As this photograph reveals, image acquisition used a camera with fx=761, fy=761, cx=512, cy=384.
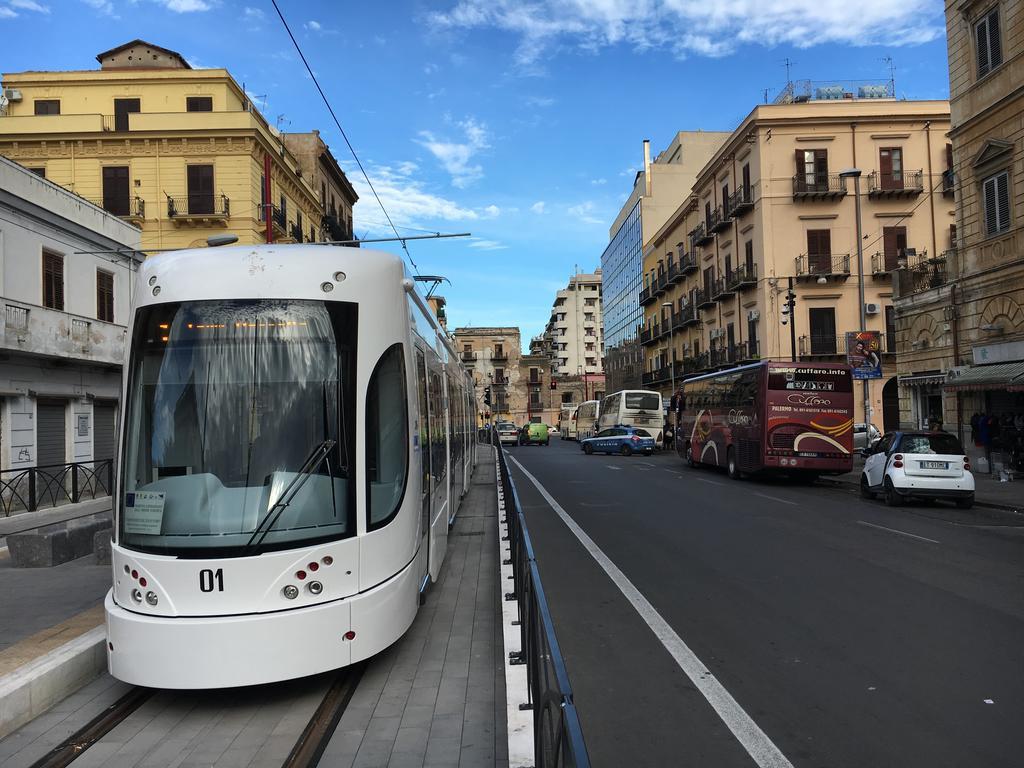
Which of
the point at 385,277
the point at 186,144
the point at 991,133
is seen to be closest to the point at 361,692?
the point at 385,277

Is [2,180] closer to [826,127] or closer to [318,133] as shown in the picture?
[318,133]

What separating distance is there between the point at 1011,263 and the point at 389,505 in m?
19.9

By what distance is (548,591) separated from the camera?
7.91 metres

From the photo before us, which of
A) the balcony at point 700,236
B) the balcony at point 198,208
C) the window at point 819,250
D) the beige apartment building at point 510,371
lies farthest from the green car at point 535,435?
the beige apartment building at point 510,371

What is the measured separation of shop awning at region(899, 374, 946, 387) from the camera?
23.3m

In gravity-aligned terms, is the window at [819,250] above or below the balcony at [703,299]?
above

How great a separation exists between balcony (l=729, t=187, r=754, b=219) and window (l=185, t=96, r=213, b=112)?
25475 mm

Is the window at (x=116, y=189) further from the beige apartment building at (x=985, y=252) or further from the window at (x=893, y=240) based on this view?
the window at (x=893, y=240)

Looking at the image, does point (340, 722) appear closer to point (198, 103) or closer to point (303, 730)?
point (303, 730)

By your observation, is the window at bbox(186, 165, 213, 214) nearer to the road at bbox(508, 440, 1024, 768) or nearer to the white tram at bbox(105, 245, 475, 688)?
the road at bbox(508, 440, 1024, 768)

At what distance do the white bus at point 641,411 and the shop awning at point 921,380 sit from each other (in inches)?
740

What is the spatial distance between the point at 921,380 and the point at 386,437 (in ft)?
76.3

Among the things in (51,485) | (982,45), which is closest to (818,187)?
(982,45)

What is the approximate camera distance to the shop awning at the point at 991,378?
18.2 metres
